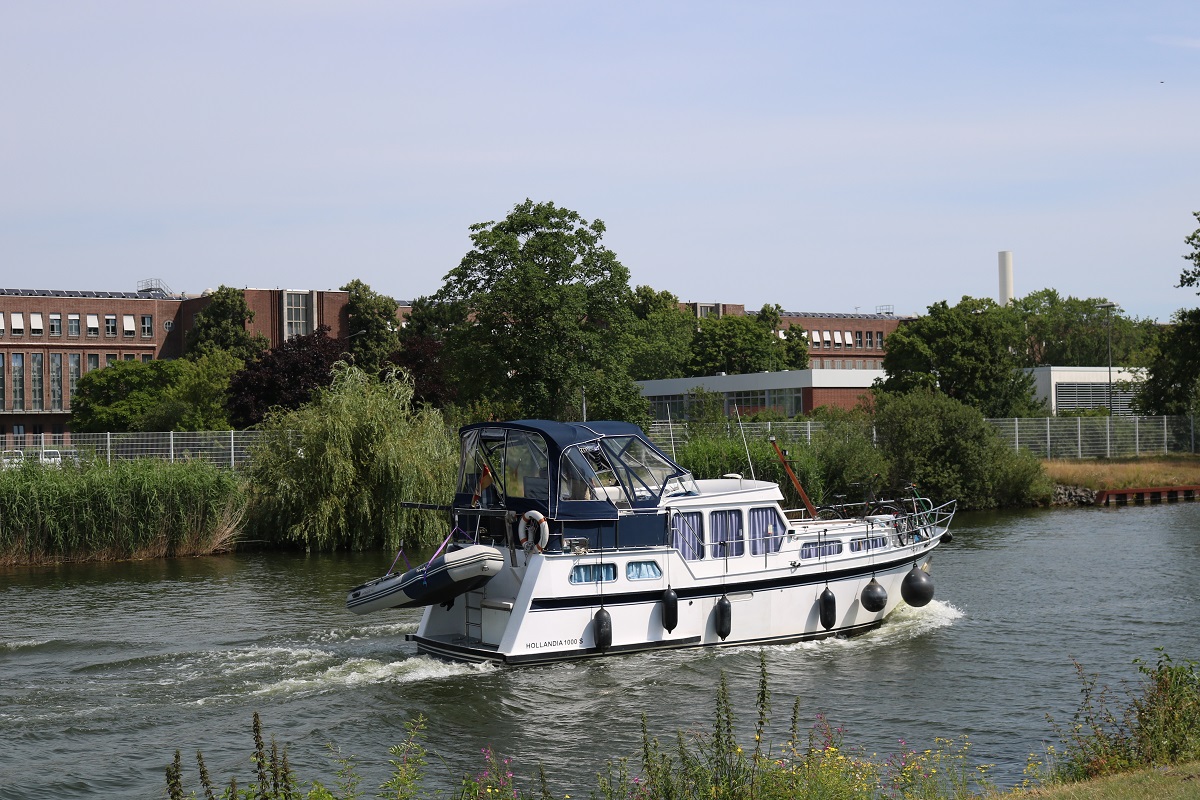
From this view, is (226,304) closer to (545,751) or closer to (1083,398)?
(1083,398)

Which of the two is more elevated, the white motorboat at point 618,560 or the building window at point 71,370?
the building window at point 71,370

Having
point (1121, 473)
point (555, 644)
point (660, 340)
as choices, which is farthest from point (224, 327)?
point (555, 644)

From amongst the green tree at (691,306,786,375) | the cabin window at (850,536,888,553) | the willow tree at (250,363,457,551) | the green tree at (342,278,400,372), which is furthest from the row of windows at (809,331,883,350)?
the cabin window at (850,536,888,553)

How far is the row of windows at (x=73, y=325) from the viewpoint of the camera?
10638 centimetres

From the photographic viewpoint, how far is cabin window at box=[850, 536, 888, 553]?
87.7 ft

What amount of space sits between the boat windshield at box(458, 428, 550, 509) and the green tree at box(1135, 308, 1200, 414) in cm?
5988

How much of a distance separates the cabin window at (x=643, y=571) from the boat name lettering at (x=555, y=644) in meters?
1.64

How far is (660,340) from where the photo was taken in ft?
347

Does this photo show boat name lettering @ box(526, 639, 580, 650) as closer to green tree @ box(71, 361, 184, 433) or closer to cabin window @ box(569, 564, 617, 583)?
cabin window @ box(569, 564, 617, 583)

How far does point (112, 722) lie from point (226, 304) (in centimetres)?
8407

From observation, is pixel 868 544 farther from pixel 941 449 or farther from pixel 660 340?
pixel 660 340

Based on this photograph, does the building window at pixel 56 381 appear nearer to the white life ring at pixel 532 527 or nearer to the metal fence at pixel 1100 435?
the metal fence at pixel 1100 435

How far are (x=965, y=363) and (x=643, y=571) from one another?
57532 millimetres

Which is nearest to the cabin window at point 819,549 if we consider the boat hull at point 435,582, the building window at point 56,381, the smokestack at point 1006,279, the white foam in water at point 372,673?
the boat hull at point 435,582
